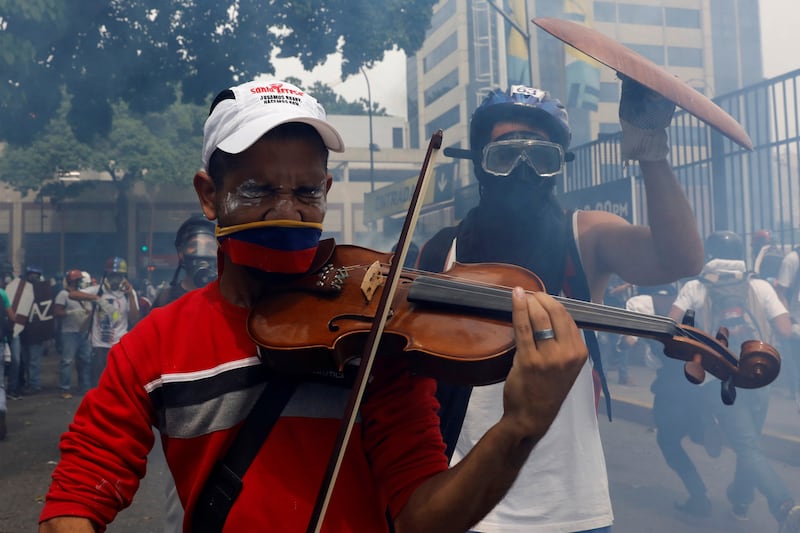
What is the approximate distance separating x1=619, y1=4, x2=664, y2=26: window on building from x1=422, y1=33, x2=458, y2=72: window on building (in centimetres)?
1310

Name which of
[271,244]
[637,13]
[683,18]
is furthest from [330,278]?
[683,18]

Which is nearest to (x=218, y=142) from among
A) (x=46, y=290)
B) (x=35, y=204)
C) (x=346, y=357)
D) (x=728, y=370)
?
(x=346, y=357)

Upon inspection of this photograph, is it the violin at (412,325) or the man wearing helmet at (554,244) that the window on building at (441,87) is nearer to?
the man wearing helmet at (554,244)

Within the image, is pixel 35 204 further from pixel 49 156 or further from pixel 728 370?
pixel 728 370

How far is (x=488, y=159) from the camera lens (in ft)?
9.03

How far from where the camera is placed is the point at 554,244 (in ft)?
8.57

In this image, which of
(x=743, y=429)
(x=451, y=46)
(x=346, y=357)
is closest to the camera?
(x=346, y=357)

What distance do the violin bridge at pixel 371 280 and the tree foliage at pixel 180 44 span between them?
→ 10.3m

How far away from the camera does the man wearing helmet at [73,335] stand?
41.0ft

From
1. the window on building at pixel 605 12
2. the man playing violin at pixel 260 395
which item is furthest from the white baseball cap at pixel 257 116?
the window on building at pixel 605 12

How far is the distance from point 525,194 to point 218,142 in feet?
4.45

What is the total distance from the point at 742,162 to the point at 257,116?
34.6ft

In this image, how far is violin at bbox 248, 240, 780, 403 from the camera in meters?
1.53

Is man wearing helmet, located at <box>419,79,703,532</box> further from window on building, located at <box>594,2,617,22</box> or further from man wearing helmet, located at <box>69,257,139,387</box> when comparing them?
window on building, located at <box>594,2,617,22</box>
